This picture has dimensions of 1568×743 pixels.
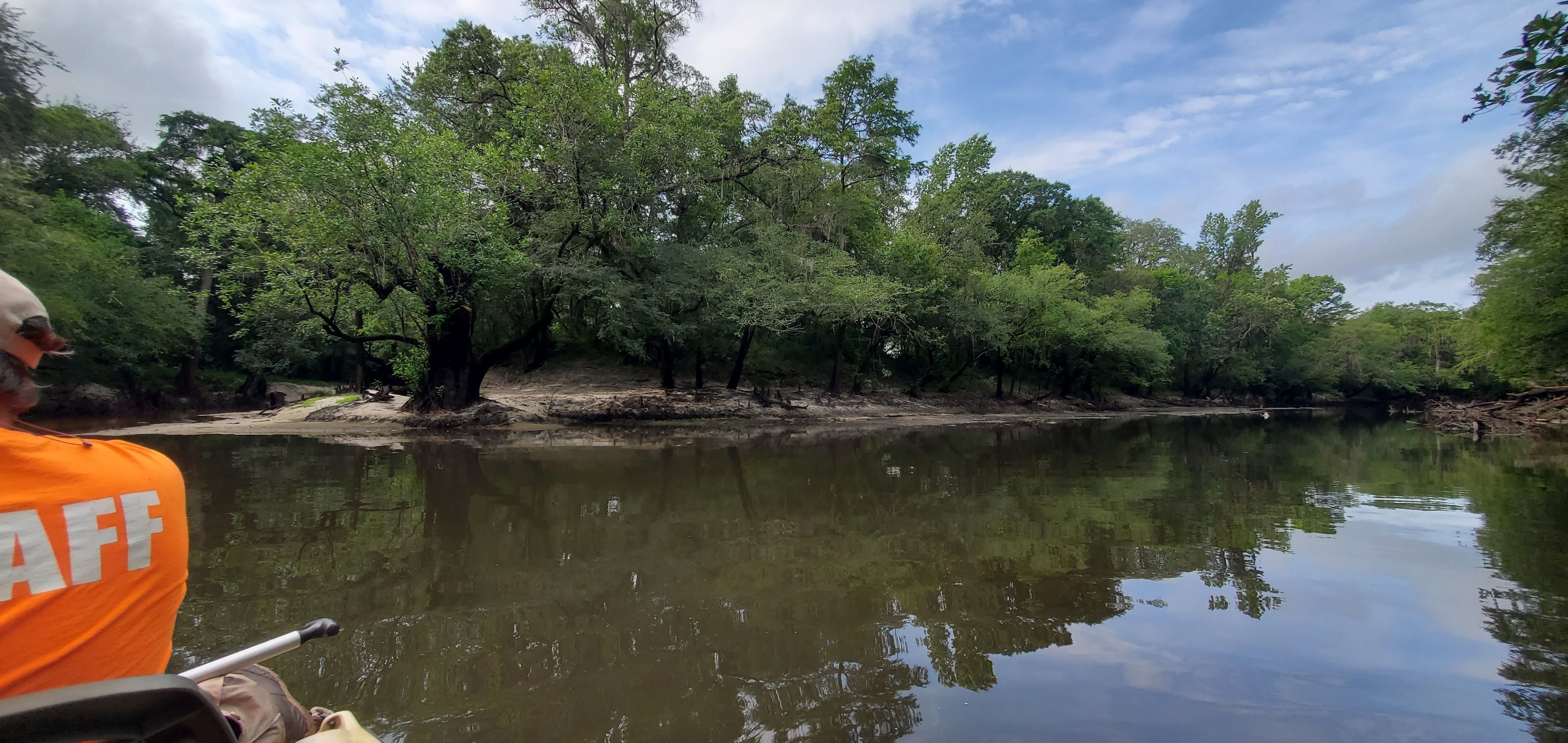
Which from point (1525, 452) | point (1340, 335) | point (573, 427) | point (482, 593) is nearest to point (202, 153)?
point (573, 427)

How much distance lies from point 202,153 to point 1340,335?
60894mm

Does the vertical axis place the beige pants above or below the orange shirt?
below

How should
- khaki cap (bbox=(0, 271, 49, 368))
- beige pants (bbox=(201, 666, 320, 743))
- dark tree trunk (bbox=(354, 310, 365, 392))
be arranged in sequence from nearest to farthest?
khaki cap (bbox=(0, 271, 49, 368)), beige pants (bbox=(201, 666, 320, 743)), dark tree trunk (bbox=(354, 310, 365, 392))

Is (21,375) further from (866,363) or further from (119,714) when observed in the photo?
(866,363)

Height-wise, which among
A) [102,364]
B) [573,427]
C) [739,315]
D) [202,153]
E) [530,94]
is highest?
[202,153]

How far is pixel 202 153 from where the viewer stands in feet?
86.9

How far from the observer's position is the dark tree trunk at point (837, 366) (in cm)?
2364

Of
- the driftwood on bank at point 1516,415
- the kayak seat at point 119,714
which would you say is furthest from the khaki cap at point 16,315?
the driftwood on bank at point 1516,415

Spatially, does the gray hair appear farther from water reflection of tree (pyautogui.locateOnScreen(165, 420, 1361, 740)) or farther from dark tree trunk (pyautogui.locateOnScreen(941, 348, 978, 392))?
dark tree trunk (pyautogui.locateOnScreen(941, 348, 978, 392))

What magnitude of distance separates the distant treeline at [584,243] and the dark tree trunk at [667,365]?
0.34 feet

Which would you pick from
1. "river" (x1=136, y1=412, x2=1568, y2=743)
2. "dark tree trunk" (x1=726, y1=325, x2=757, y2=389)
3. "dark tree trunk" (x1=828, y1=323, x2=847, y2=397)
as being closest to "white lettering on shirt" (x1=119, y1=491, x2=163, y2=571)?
"river" (x1=136, y1=412, x2=1568, y2=743)

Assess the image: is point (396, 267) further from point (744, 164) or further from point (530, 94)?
point (744, 164)

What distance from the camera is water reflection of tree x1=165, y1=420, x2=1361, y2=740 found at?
9.95 feet

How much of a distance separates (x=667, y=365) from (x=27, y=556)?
20.4 m
